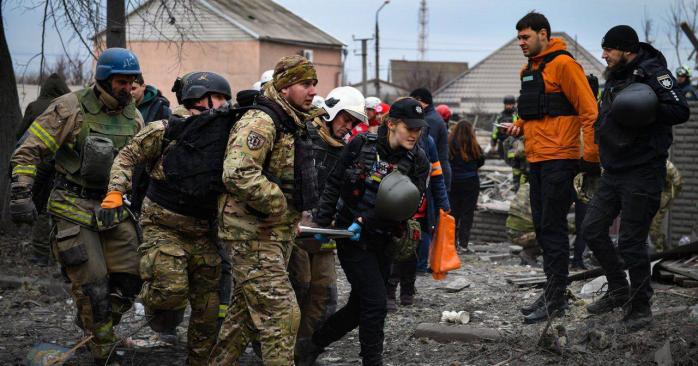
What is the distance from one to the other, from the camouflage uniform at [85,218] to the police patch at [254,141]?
1.44 m

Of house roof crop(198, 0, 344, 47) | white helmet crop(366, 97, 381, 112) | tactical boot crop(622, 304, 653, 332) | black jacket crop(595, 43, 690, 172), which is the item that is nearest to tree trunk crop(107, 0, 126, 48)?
white helmet crop(366, 97, 381, 112)

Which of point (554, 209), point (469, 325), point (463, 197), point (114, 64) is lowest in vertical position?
point (469, 325)

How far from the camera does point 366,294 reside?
523 cm

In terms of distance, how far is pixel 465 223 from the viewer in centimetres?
1245

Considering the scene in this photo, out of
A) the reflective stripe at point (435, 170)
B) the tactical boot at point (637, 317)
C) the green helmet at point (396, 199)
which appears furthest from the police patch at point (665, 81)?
the reflective stripe at point (435, 170)

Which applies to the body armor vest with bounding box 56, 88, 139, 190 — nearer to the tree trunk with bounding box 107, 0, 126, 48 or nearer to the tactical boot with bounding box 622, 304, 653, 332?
the tactical boot with bounding box 622, 304, 653, 332

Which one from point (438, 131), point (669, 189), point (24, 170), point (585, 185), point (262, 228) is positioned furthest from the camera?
point (669, 189)

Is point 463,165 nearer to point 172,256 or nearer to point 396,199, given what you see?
point 396,199

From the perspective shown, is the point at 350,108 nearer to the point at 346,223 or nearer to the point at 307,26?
the point at 346,223

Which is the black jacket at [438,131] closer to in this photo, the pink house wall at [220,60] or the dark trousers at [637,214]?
the dark trousers at [637,214]

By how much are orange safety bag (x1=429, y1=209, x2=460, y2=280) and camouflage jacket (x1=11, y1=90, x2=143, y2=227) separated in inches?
96.0

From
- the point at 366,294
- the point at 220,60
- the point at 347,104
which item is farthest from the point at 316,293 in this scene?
the point at 220,60

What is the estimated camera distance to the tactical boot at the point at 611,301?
6539 mm

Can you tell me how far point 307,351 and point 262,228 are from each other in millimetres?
1387
